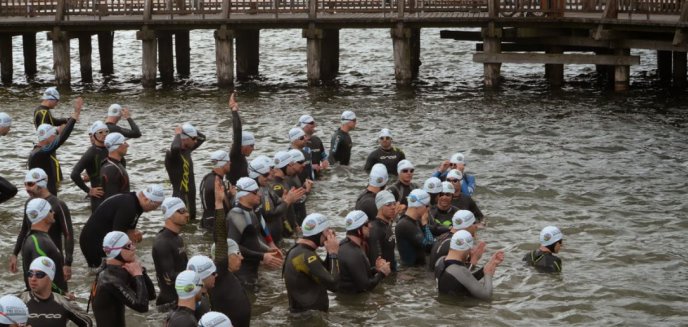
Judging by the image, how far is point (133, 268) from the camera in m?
12.5

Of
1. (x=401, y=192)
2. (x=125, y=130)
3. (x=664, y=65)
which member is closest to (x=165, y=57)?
(x=664, y=65)

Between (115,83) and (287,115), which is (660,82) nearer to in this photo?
(287,115)

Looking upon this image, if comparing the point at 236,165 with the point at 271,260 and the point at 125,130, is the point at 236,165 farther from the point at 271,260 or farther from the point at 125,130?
the point at 271,260

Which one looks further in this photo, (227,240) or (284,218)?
(284,218)

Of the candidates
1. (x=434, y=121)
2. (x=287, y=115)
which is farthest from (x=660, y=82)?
(x=287, y=115)

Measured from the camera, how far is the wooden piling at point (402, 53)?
3544 cm

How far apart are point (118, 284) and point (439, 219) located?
6.38m

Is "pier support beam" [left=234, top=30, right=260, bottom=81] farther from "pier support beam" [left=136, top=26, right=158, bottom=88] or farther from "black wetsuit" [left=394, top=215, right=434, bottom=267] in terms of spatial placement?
"black wetsuit" [left=394, top=215, right=434, bottom=267]

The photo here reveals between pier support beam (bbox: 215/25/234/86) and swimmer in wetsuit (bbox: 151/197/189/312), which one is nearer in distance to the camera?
swimmer in wetsuit (bbox: 151/197/189/312)

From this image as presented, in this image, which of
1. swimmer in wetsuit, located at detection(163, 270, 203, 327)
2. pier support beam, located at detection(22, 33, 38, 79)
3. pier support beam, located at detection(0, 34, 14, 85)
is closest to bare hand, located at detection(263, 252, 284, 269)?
swimmer in wetsuit, located at detection(163, 270, 203, 327)

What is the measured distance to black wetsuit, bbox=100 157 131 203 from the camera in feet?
56.6

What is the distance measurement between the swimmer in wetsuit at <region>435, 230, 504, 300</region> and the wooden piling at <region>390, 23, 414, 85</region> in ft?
67.1

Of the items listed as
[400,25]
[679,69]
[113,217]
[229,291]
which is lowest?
[229,291]

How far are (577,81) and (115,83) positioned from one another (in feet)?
50.8
